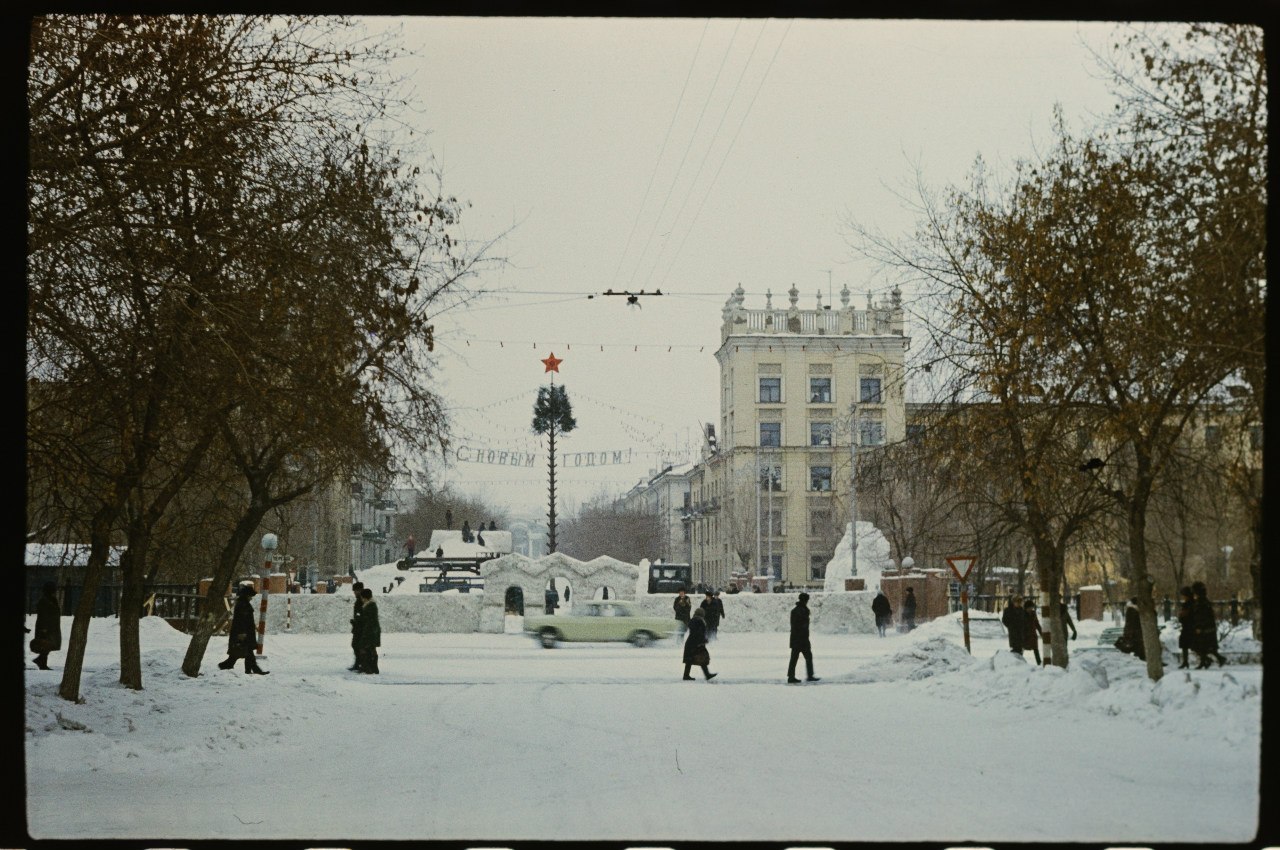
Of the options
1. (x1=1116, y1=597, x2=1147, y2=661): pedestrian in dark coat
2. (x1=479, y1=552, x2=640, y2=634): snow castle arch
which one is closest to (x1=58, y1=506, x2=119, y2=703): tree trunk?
(x1=1116, y1=597, x2=1147, y2=661): pedestrian in dark coat

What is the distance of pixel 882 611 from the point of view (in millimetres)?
30609

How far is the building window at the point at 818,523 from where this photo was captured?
77.8ft

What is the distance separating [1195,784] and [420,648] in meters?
24.3

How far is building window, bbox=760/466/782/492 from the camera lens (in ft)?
69.5

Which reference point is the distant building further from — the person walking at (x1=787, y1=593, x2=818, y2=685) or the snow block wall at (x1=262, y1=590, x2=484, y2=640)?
the snow block wall at (x1=262, y1=590, x2=484, y2=640)

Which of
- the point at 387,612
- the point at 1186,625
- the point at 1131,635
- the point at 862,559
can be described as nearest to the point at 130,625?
the point at 862,559

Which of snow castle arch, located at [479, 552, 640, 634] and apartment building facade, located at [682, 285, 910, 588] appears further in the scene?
snow castle arch, located at [479, 552, 640, 634]

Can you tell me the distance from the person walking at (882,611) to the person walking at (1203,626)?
1229cm

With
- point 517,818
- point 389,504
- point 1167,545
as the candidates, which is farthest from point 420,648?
point 517,818

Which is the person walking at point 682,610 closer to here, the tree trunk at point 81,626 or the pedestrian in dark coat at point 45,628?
the pedestrian in dark coat at point 45,628

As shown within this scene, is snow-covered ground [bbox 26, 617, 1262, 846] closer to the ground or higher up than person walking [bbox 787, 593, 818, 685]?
closer to the ground

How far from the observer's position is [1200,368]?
13734 millimetres

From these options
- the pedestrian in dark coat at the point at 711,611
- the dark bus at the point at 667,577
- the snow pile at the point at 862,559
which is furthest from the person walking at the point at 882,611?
the dark bus at the point at 667,577

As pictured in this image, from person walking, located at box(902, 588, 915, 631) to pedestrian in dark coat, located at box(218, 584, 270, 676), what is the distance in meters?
13.8
